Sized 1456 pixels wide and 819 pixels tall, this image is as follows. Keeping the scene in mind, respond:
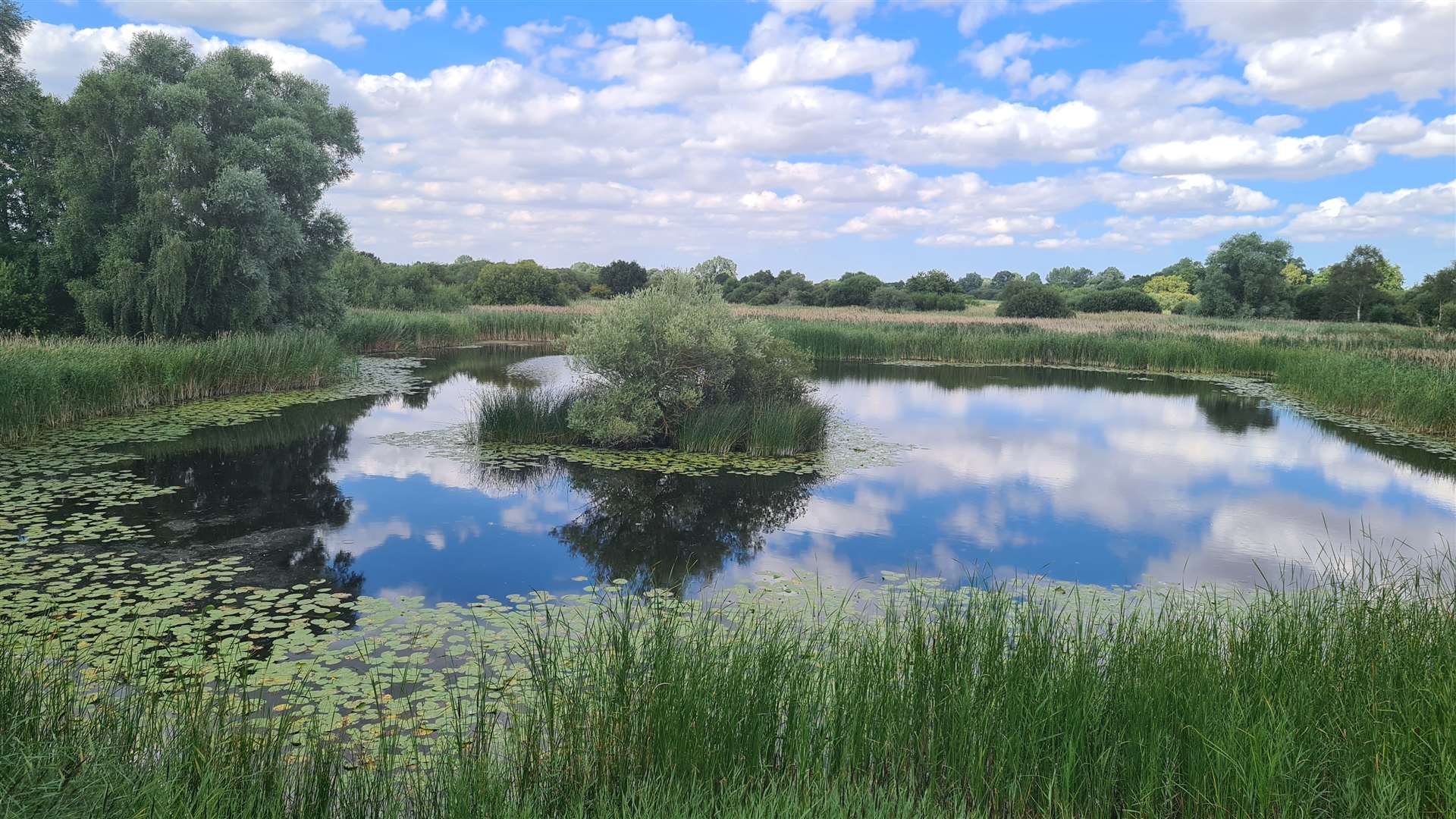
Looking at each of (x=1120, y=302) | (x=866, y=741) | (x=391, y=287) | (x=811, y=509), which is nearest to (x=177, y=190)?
(x=811, y=509)

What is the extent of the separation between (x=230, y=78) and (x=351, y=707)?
1948cm

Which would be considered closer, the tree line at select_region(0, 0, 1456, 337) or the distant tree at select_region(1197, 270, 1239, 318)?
the tree line at select_region(0, 0, 1456, 337)

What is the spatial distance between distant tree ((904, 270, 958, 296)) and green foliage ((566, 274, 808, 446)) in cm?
4518

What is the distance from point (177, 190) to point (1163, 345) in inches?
1143

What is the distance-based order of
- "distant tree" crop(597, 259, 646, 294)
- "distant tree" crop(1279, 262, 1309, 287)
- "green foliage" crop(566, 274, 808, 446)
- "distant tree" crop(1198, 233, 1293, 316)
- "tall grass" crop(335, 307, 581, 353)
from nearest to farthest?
"green foliage" crop(566, 274, 808, 446) → "tall grass" crop(335, 307, 581, 353) → "distant tree" crop(1198, 233, 1293, 316) → "distant tree" crop(597, 259, 646, 294) → "distant tree" crop(1279, 262, 1309, 287)

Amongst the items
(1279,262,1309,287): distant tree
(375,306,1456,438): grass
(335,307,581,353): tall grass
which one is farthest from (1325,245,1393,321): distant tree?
(335,307,581,353): tall grass

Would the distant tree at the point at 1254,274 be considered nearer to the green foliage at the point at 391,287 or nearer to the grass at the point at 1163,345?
the grass at the point at 1163,345

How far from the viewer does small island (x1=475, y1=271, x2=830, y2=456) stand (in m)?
12.1

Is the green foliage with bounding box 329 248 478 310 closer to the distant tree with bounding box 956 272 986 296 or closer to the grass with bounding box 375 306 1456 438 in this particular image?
the grass with bounding box 375 306 1456 438

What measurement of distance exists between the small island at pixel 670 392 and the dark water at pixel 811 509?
1.25 m

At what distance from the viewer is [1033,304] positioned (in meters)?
44.1

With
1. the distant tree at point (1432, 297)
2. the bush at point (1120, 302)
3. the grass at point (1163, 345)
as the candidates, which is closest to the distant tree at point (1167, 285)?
the bush at point (1120, 302)

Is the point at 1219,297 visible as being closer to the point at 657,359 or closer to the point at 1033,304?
the point at 1033,304

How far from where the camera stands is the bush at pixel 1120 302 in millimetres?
52875
